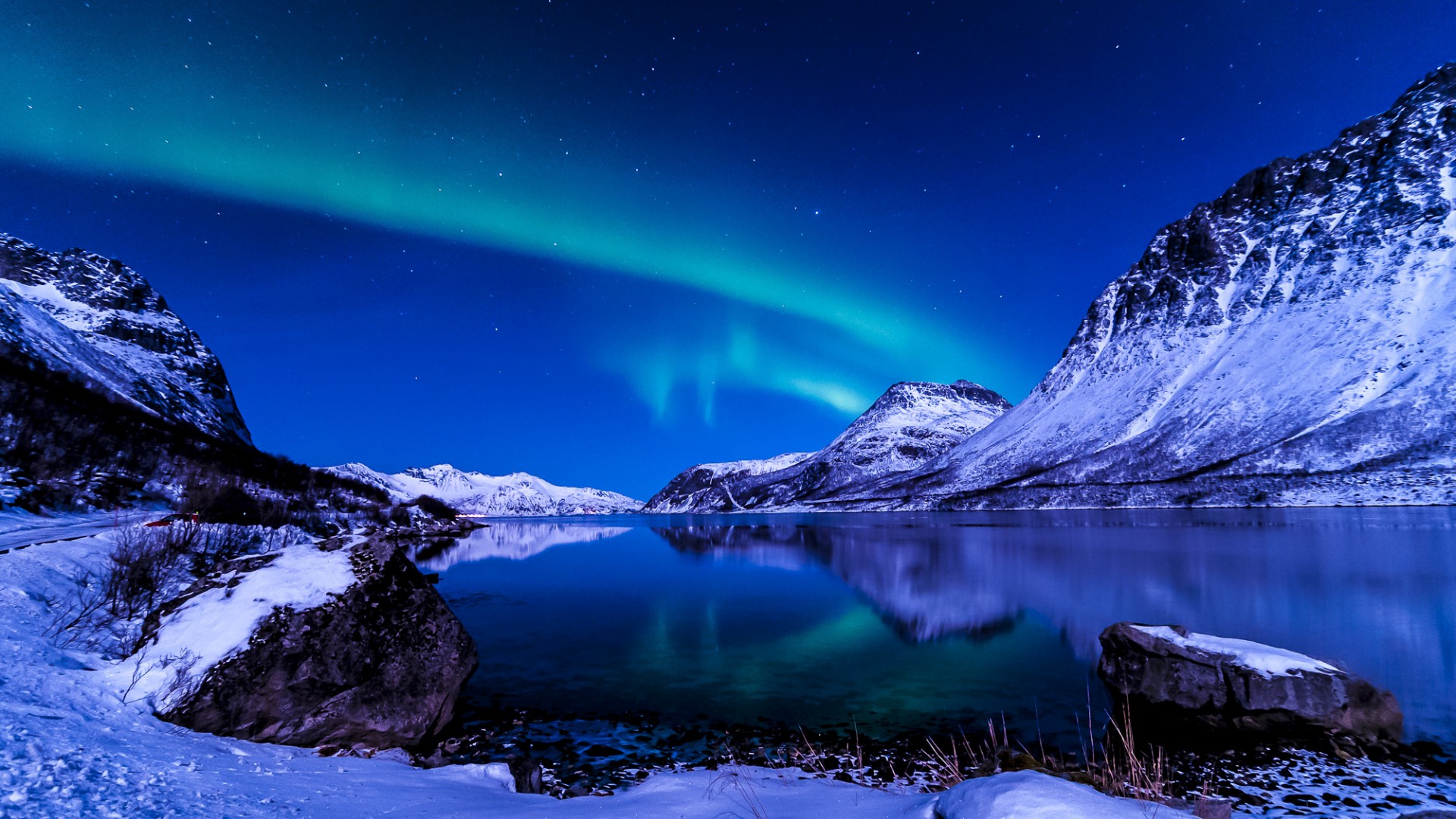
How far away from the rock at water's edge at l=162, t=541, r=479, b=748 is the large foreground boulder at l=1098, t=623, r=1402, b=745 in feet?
54.9

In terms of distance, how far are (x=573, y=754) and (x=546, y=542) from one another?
93.4 m

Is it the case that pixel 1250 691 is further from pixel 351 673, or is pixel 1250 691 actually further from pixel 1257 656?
pixel 351 673

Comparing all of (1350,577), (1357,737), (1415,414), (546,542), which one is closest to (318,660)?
(1357,737)

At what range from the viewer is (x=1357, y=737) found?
41.2 feet

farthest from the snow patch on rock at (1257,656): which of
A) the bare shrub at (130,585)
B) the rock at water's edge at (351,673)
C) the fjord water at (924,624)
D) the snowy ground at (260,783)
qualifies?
the bare shrub at (130,585)

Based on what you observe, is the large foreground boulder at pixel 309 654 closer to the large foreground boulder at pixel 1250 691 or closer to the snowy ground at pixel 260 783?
the snowy ground at pixel 260 783

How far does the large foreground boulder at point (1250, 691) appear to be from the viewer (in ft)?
42.1

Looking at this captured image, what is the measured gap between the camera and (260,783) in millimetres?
7035

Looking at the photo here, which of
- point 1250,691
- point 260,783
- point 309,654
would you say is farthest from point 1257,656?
point 309,654

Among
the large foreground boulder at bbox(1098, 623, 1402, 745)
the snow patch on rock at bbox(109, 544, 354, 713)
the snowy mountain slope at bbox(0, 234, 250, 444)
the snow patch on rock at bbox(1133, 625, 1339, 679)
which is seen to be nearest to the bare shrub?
the snow patch on rock at bbox(109, 544, 354, 713)

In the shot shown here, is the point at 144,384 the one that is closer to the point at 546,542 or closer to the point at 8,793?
the point at 546,542

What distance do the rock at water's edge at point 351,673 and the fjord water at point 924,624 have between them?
3340 mm

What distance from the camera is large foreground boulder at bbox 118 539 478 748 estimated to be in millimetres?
10617

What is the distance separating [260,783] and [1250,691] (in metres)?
18.1
